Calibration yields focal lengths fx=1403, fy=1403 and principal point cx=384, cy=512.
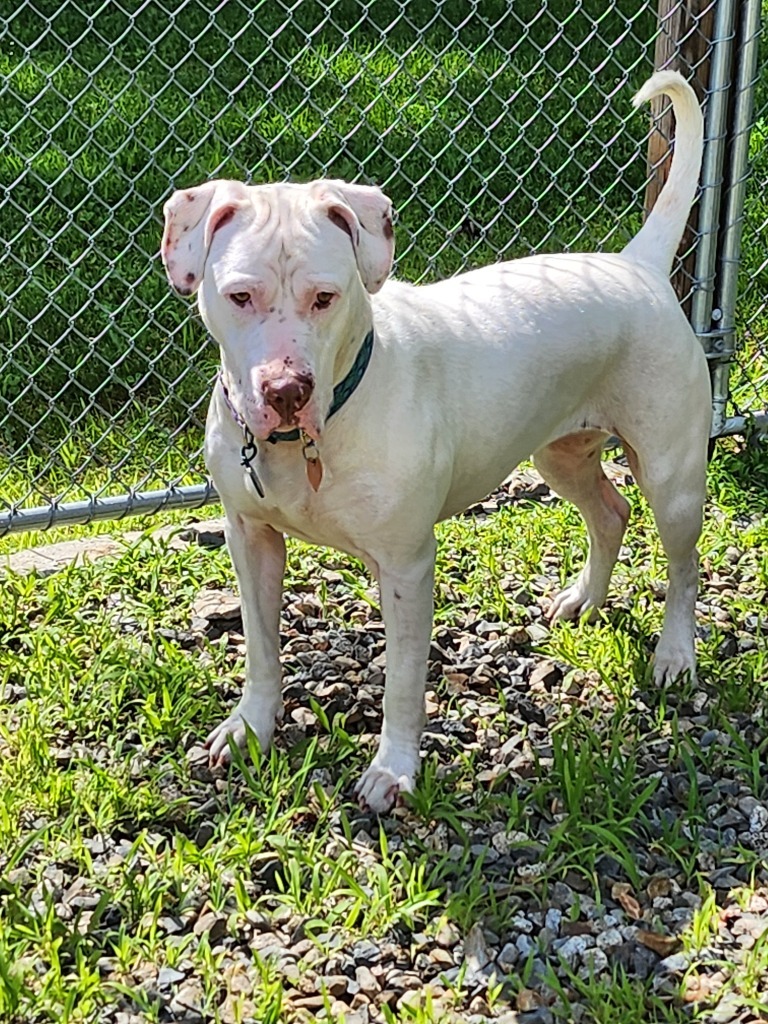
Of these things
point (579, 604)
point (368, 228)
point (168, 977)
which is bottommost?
point (168, 977)

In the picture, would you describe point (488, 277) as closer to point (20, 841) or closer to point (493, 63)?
point (20, 841)

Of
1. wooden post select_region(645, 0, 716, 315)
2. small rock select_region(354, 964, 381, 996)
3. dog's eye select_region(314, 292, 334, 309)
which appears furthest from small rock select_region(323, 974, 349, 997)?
wooden post select_region(645, 0, 716, 315)

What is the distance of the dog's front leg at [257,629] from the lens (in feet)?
10.5

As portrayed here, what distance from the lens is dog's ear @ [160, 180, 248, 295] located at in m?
2.65

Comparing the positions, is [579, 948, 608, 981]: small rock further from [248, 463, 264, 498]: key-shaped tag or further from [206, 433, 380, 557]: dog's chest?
[248, 463, 264, 498]: key-shaped tag

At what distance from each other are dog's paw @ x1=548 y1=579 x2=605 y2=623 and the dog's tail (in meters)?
0.90

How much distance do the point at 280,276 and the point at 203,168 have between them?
4.11m

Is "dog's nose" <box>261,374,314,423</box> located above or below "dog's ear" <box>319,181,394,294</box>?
below

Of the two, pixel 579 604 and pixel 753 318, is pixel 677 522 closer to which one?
pixel 579 604

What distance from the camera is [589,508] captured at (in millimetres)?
3814

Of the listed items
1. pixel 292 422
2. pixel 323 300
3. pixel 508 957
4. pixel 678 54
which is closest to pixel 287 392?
pixel 292 422

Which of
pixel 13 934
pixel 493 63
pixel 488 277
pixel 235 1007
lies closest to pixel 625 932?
pixel 235 1007

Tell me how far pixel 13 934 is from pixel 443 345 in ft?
4.97

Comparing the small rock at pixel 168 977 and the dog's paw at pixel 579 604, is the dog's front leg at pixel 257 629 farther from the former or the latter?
the dog's paw at pixel 579 604
